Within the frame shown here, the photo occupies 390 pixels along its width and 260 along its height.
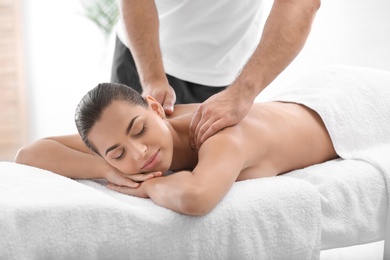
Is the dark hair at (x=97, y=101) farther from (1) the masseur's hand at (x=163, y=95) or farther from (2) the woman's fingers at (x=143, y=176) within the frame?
(1) the masseur's hand at (x=163, y=95)

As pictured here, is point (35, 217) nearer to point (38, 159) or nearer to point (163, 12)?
point (38, 159)

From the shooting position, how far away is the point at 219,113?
1713mm

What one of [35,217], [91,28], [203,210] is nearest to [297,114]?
[203,210]

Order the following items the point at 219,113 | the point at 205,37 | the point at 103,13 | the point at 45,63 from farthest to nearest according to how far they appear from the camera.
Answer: the point at 45,63 → the point at 103,13 → the point at 205,37 → the point at 219,113

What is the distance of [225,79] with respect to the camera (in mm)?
2449

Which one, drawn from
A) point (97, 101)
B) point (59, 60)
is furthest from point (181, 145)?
point (59, 60)

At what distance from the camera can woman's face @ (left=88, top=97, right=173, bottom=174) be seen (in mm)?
1605

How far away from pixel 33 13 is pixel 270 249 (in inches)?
138

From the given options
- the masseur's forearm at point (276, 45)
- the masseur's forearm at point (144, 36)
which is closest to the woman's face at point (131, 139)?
the masseur's forearm at point (276, 45)

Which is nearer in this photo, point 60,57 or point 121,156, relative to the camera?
point 121,156

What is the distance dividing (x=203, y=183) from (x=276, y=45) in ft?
1.88

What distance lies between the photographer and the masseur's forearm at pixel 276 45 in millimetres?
1795

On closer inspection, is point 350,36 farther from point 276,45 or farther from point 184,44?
point 276,45

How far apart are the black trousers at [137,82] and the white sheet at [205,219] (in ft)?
2.35
